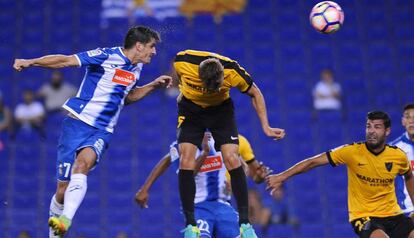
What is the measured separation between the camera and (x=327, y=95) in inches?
669

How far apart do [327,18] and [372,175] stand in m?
1.87

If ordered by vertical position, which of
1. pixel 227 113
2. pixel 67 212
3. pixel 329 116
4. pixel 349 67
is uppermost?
pixel 349 67

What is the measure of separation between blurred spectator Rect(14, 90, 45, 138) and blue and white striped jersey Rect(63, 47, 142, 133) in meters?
8.25

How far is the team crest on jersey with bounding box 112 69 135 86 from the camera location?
8.48 metres

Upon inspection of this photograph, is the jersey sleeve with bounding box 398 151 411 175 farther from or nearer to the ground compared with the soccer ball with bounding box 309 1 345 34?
nearer to the ground

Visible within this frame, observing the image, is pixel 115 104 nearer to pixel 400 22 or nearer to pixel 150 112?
pixel 150 112

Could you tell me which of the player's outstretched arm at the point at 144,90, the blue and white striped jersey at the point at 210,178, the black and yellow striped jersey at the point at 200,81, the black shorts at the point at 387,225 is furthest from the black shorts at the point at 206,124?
the black shorts at the point at 387,225

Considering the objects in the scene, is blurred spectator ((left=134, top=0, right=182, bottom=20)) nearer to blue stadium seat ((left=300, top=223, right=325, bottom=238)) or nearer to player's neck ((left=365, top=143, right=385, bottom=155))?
blue stadium seat ((left=300, top=223, right=325, bottom=238))

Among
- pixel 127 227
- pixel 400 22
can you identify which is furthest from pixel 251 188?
pixel 400 22

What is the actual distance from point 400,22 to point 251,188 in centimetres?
567

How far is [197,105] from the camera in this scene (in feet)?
26.6

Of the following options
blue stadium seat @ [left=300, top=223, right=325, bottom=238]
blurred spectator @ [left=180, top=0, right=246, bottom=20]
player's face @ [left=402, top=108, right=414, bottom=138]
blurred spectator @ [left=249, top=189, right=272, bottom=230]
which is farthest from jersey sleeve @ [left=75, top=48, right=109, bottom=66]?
blurred spectator @ [left=180, top=0, right=246, bottom=20]

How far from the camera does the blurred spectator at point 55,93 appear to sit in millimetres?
16609

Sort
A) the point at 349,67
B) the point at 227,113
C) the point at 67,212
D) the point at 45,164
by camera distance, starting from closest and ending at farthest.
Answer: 1. the point at 67,212
2. the point at 227,113
3. the point at 45,164
4. the point at 349,67
